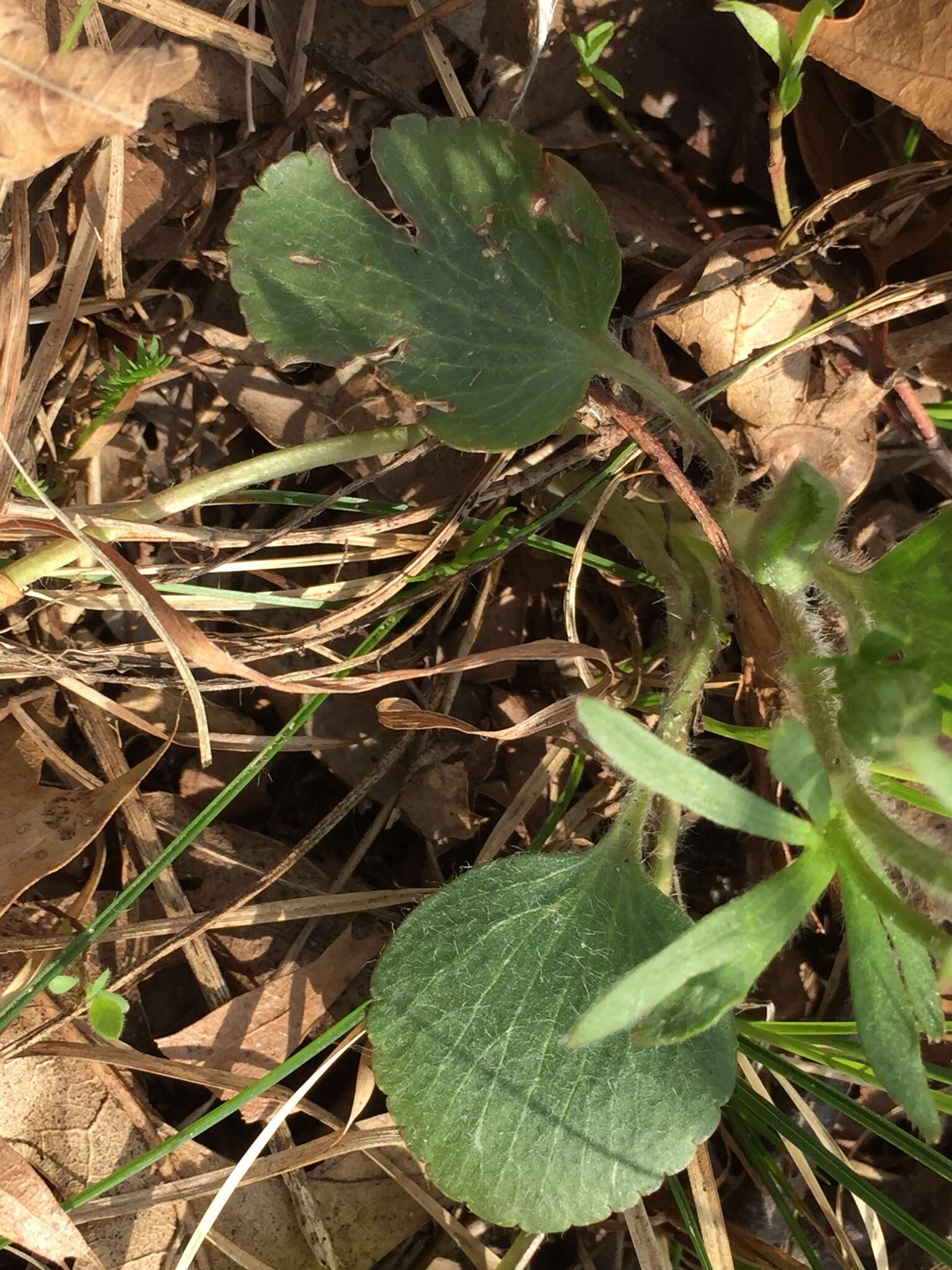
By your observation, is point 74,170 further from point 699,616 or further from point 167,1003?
point 167,1003

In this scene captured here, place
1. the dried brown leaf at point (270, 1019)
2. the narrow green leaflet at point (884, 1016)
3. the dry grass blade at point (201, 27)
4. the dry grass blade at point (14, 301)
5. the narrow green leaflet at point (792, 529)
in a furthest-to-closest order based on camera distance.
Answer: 1. the dried brown leaf at point (270, 1019)
2. the dry grass blade at point (201, 27)
3. the dry grass blade at point (14, 301)
4. the narrow green leaflet at point (792, 529)
5. the narrow green leaflet at point (884, 1016)

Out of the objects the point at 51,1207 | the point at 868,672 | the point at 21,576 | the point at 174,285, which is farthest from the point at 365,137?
the point at 51,1207

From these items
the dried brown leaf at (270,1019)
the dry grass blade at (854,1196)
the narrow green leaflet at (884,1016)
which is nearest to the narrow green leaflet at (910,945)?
the narrow green leaflet at (884,1016)

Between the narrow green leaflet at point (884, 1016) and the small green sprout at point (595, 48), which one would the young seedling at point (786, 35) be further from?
the narrow green leaflet at point (884, 1016)

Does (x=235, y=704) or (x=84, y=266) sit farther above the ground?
(x=84, y=266)

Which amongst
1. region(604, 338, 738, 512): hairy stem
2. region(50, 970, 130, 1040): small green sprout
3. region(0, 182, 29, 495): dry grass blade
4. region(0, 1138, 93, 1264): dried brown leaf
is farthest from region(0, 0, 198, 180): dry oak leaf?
region(0, 1138, 93, 1264): dried brown leaf

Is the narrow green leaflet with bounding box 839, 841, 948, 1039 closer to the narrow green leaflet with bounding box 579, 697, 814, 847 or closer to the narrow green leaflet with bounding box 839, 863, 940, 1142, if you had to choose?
the narrow green leaflet with bounding box 839, 863, 940, 1142

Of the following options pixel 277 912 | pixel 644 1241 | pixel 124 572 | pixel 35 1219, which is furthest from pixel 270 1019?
pixel 124 572
